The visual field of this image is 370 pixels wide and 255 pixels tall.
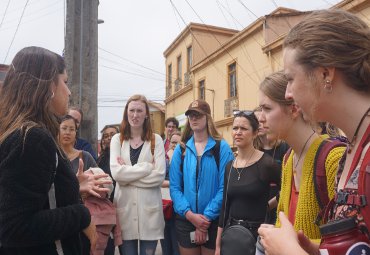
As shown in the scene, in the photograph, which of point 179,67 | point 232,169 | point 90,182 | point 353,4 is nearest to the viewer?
point 90,182

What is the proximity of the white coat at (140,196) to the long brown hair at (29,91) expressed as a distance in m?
1.89

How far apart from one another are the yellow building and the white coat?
834cm

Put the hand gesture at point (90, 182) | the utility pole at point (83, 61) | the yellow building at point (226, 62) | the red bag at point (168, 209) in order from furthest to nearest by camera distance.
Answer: the yellow building at point (226, 62)
the utility pole at point (83, 61)
the red bag at point (168, 209)
the hand gesture at point (90, 182)

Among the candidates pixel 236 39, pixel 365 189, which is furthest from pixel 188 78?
pixel 365 189

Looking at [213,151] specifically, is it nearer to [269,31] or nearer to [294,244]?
[294,244]

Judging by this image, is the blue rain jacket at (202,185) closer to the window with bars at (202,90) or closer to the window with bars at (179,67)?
the window with bars at (202,90)

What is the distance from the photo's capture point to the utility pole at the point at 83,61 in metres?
4.66

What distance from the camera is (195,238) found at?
375cm

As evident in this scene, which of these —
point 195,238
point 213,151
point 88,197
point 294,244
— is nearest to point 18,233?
point 294,244

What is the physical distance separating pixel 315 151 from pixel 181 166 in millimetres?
2379

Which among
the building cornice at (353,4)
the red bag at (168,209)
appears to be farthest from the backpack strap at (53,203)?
the building cornice at (353,4)

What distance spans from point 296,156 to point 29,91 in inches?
55.8

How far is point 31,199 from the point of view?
1.72 m

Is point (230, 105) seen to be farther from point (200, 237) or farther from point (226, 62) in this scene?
point (200, 237)
